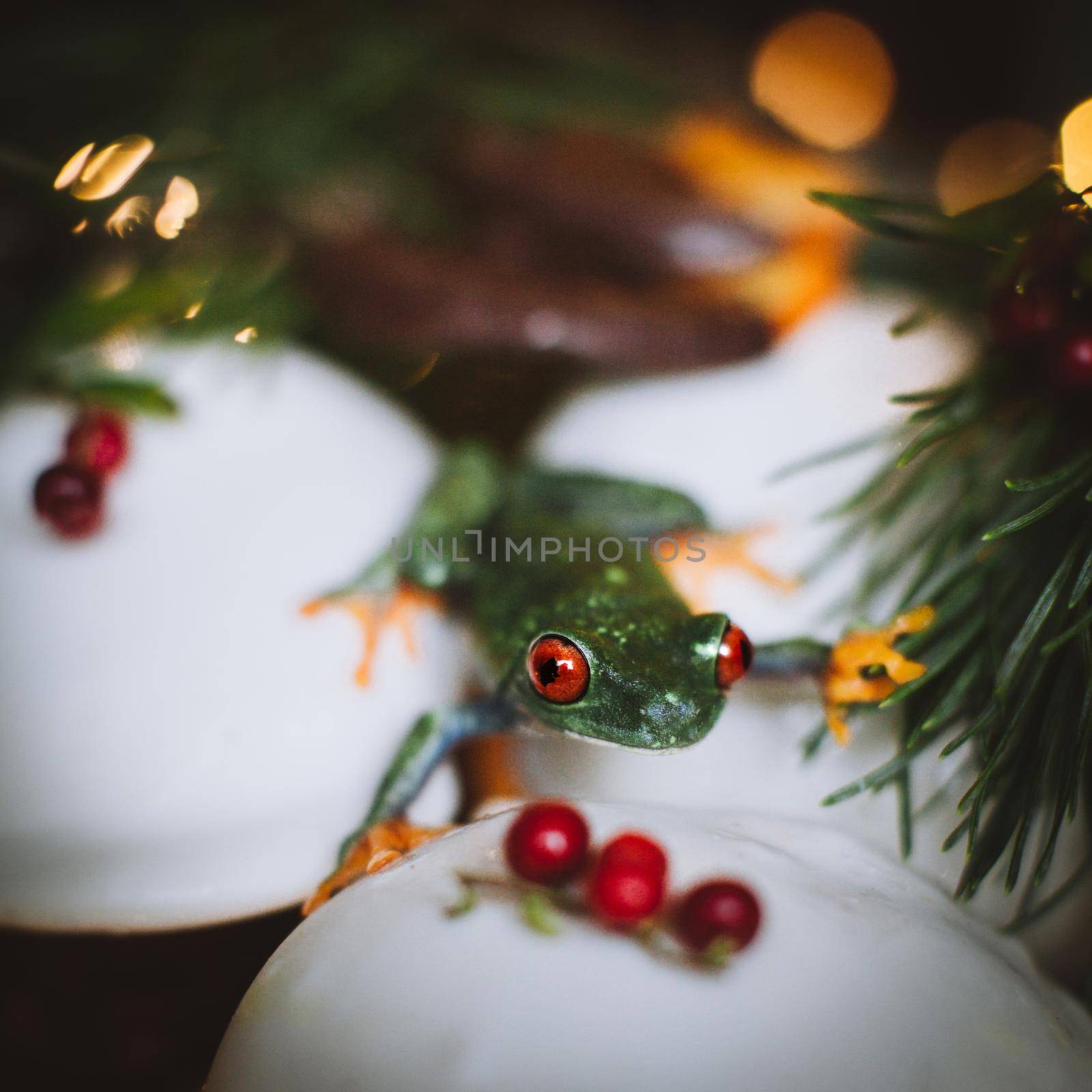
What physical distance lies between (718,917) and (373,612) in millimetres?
229

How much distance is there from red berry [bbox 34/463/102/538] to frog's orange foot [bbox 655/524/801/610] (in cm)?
29

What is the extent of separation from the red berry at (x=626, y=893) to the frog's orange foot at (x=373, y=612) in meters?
0.17

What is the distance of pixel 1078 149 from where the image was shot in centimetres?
46

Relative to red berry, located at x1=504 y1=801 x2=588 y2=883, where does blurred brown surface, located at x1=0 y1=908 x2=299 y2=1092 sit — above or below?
below

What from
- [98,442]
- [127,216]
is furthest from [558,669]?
[127,216]

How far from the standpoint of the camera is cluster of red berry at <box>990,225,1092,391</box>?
37 cm

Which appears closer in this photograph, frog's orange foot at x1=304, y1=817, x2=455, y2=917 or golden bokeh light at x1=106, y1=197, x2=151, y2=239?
frog's orange foot at x1=304, y1=817, x2=455, y2=917

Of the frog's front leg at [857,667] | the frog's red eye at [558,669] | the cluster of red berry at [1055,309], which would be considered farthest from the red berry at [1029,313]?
the frog's red eye at [558,669]

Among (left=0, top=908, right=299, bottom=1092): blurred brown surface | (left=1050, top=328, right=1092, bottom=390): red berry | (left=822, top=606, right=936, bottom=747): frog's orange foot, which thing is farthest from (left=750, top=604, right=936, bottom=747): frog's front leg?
(left=0, top=908, right=299, bottom=1092): blurred brown surface

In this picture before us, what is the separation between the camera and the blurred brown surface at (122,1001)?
1.02 feet

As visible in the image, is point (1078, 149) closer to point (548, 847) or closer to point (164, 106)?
point (548, 847)

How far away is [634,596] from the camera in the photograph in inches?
17.0

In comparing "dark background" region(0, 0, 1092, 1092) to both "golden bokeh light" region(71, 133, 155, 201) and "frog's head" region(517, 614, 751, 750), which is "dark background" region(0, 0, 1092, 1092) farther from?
"frog's head" region(517, 614, 751, 750)

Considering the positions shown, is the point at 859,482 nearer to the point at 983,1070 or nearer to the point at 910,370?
the point at 910,370
